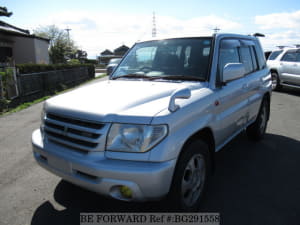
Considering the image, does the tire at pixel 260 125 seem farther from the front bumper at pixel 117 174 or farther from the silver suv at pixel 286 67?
the silver suv at pixel 286 67

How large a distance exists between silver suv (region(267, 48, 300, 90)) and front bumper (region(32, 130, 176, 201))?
10.8 meters

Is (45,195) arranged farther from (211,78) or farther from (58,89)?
(58,89)

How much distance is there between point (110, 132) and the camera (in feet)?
7.40

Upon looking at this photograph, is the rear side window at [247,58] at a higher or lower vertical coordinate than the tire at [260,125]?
higher

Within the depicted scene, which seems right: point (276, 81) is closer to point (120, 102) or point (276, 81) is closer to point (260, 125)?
point (260, 125)

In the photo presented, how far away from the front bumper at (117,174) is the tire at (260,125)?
3.35 m

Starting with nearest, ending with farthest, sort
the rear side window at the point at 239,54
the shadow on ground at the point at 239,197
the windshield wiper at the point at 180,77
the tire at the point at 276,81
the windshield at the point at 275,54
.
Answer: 1. the shadow on ground at the point at 239,197
2. the windshield wiper at the point at 180,77
3. the rear side window at the point at 239,54
4. the tire at the point at 276,81
5. the windshield at the point at 275,54

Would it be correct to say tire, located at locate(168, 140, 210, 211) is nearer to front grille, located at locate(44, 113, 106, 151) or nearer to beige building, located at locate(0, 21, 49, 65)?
front grille, located at locate(44, 113, 106, 151)

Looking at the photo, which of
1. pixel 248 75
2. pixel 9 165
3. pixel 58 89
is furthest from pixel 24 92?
pixel 248 75

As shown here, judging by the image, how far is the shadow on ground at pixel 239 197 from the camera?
280 cm

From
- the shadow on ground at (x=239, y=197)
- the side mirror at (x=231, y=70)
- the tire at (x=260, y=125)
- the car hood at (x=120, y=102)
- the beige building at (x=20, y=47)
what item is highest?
the beige building at (x=20, y=47)

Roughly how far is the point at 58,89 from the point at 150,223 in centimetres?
1195
